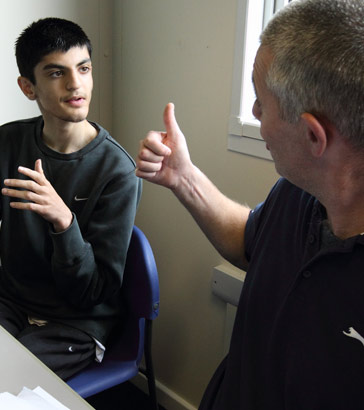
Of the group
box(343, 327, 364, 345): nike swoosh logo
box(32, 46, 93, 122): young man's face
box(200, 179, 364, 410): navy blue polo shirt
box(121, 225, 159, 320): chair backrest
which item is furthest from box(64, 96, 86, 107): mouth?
box(343, 327, 364, 345): nike swoosh logo

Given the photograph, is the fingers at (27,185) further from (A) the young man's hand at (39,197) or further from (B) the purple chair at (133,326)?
(B) the purple chair at (133,326)

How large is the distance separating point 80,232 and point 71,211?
0.11m

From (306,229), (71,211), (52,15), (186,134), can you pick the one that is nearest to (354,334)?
(306,229)

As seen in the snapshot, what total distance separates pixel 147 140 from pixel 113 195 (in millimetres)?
375

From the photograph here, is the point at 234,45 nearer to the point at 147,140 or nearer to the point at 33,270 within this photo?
the point at 147,140

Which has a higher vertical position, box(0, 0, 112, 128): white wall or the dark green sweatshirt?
box(0, 0, 112, 128): white wall

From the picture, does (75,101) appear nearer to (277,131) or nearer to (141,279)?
(141,279)

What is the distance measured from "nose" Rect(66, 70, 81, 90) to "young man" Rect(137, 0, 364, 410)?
17.2 inches

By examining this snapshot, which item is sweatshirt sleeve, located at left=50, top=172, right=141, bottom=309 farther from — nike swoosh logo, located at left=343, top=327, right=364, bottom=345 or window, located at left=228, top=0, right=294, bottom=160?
nike swoosh logo, located at left=343, top=327, right=364, bottom=345

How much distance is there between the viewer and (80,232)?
4.73 feet

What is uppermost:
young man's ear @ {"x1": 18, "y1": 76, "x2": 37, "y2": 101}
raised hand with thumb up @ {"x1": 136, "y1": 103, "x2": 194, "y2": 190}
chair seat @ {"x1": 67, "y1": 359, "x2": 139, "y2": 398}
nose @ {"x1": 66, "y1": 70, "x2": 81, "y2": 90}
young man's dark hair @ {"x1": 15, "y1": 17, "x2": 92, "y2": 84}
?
young man's dark hair @ {"x1": 15, "y1": 17, "x2": 92, "y2": 84}

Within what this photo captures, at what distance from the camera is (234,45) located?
1646mm

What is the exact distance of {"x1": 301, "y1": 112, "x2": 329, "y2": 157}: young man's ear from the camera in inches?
32.7

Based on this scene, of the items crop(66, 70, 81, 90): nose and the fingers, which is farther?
crop(66, 70, 81, 90): nose
